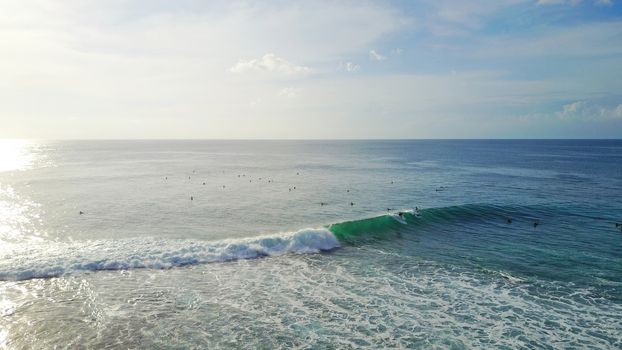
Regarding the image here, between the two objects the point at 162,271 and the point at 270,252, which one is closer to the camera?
the point at 162,271

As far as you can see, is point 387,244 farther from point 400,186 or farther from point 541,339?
point 400,186

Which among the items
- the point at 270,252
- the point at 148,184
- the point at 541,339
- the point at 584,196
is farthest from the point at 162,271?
the point at 584,196

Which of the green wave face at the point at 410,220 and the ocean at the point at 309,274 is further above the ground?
the green wave face at the point at 410,220

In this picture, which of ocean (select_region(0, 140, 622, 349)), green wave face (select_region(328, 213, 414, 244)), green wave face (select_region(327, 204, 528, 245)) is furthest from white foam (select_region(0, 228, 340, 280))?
green wave face (select_region(327, 204, 528, 245))

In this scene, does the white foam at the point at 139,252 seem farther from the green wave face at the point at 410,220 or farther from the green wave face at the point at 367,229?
the green wave face at the point at 410,220

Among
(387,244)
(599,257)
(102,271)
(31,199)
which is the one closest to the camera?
(102,271)

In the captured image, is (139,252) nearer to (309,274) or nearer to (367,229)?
(309,274)

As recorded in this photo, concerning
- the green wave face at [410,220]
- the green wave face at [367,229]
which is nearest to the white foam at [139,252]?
the green wave face at [367,229]
